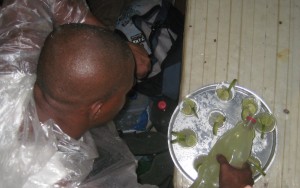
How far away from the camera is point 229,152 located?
1087 millimetres

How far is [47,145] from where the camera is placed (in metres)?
0.86

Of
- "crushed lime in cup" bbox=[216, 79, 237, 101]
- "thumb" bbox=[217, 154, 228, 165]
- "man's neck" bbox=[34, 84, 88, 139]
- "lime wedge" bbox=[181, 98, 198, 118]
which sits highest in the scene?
"man's neck" bbox=[34, 84, 88, 139]

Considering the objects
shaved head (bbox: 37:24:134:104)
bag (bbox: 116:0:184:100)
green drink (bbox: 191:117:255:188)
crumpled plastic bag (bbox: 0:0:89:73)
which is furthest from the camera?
bag (bbox: 116:0:184:100)

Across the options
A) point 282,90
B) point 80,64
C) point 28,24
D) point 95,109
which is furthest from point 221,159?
point 28,24

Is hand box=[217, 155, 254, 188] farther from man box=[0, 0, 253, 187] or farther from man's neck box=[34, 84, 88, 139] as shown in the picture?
man's neck box=[34, 84, 88, 139]

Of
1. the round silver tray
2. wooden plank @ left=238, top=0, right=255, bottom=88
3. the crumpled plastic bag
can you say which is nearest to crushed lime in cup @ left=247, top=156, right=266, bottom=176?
the round silver tray

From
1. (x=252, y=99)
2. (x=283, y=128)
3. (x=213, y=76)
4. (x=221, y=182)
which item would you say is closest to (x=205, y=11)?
(x=213, y=76)

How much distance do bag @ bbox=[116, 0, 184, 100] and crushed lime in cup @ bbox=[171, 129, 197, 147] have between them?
461 mm

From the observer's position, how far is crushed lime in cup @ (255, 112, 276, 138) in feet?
3.52

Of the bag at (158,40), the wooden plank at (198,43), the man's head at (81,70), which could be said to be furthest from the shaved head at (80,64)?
the bag at (158,40)

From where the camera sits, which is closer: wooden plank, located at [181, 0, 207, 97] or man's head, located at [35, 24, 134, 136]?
man's head, located at [35, 24, 134, 136]

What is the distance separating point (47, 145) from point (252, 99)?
60cm

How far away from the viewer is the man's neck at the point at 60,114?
0.81m

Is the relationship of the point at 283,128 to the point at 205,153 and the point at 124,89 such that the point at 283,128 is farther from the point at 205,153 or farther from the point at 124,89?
the point at 124,89
